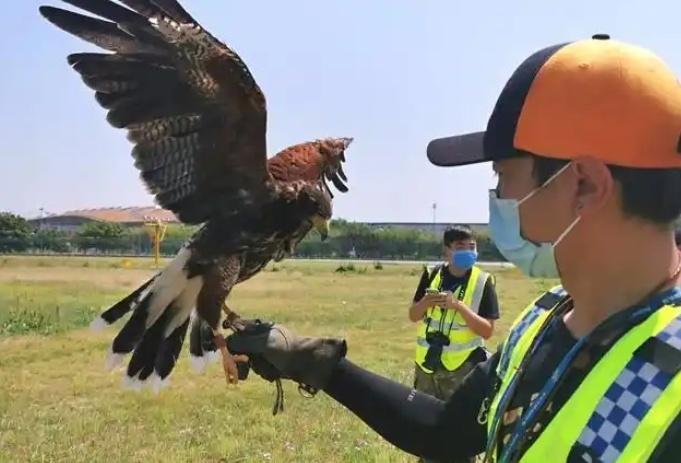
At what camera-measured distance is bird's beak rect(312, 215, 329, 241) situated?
14.7 feet

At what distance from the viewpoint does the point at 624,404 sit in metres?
1.47

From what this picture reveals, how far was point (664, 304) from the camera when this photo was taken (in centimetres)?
156

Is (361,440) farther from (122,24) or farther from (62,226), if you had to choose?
(62,226)

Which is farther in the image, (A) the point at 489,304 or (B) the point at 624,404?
(A) the point at 489,304

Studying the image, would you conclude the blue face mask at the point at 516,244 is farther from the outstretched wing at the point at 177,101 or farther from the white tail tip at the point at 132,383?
the white tail tip at the point at 132,383

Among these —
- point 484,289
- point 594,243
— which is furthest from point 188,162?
point 594,243

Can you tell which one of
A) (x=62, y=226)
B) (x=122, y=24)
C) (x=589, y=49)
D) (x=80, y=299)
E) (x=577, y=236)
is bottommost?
(x=62, y=226)

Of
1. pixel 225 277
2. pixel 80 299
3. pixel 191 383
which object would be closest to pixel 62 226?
pixel 80 299

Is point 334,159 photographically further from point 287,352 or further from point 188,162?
point 287,352

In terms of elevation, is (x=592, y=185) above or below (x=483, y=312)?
above

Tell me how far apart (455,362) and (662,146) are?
4.36m

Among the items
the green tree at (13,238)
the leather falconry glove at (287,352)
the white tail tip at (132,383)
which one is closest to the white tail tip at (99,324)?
the white tail tip at (132,383)

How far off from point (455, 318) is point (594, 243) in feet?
13.7

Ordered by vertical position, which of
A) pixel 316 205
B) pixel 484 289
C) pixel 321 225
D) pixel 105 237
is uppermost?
pixel 316 205
